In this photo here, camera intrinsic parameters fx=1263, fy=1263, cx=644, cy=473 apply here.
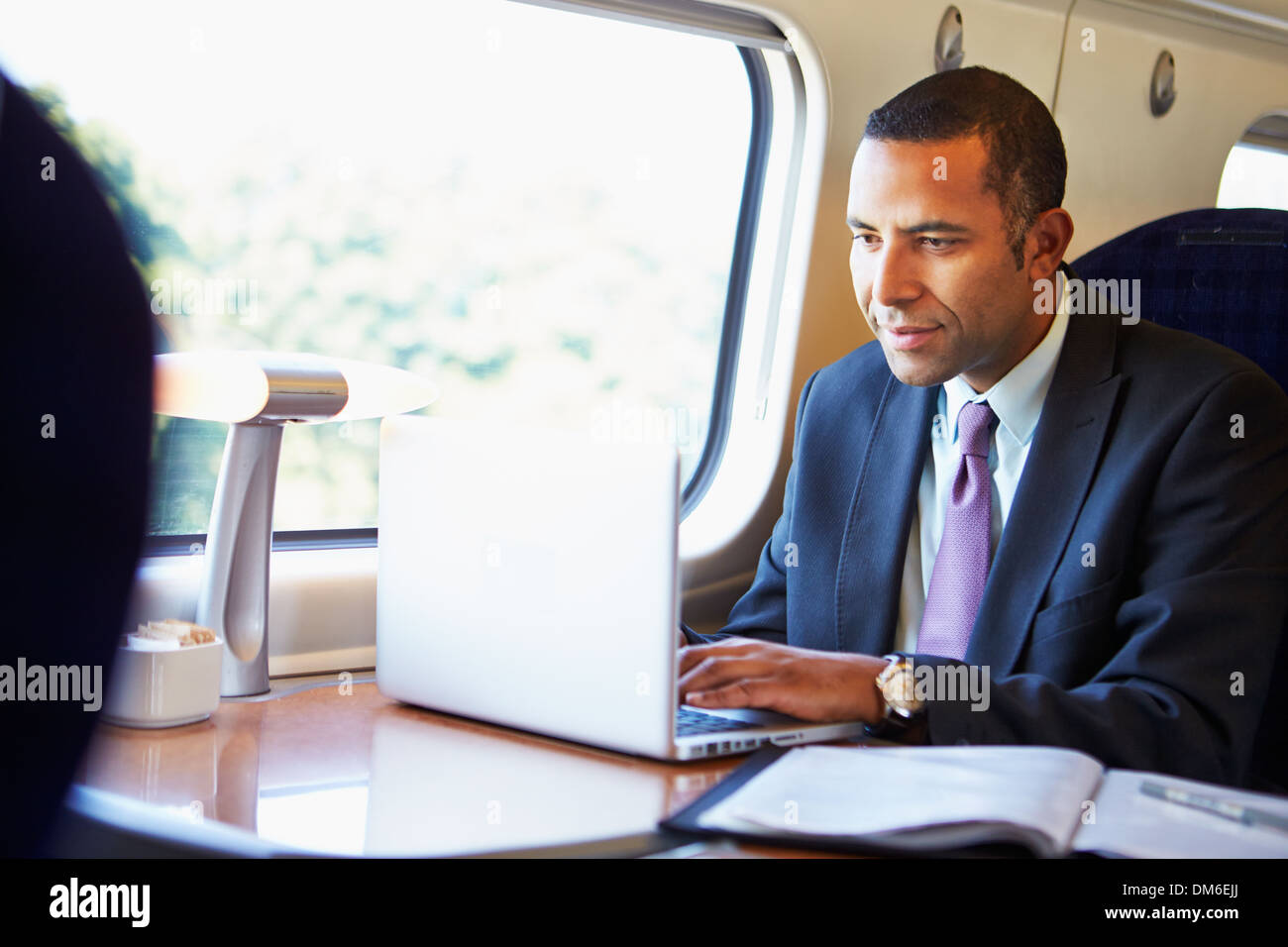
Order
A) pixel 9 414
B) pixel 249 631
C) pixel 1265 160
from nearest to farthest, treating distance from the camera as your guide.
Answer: pixel 9 414 → pixel 249 631 → pixel 1265 160

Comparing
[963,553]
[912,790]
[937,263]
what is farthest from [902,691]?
[937,263]

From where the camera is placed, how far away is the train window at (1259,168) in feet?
10.3

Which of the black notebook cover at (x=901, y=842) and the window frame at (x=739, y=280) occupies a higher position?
the window frame at (x=739, y=280)

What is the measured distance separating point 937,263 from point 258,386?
3.36ft

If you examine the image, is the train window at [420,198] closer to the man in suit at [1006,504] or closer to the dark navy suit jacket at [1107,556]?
the man in suit at [1006,504]

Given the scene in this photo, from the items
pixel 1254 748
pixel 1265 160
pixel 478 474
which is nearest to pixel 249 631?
pixel 478 474

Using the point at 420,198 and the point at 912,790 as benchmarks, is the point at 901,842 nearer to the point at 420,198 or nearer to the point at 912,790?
the point at 912,790

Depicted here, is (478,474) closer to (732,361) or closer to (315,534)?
(315,534)

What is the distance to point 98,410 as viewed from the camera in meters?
0.61

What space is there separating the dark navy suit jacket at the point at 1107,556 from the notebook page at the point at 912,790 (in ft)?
0.66

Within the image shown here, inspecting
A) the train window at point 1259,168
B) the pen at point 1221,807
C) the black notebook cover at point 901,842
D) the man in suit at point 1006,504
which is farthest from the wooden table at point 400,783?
the train window at point 1259,168

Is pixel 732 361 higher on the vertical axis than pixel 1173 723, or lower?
higher

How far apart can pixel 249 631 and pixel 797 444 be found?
101cm

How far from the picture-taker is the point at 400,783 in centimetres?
129
